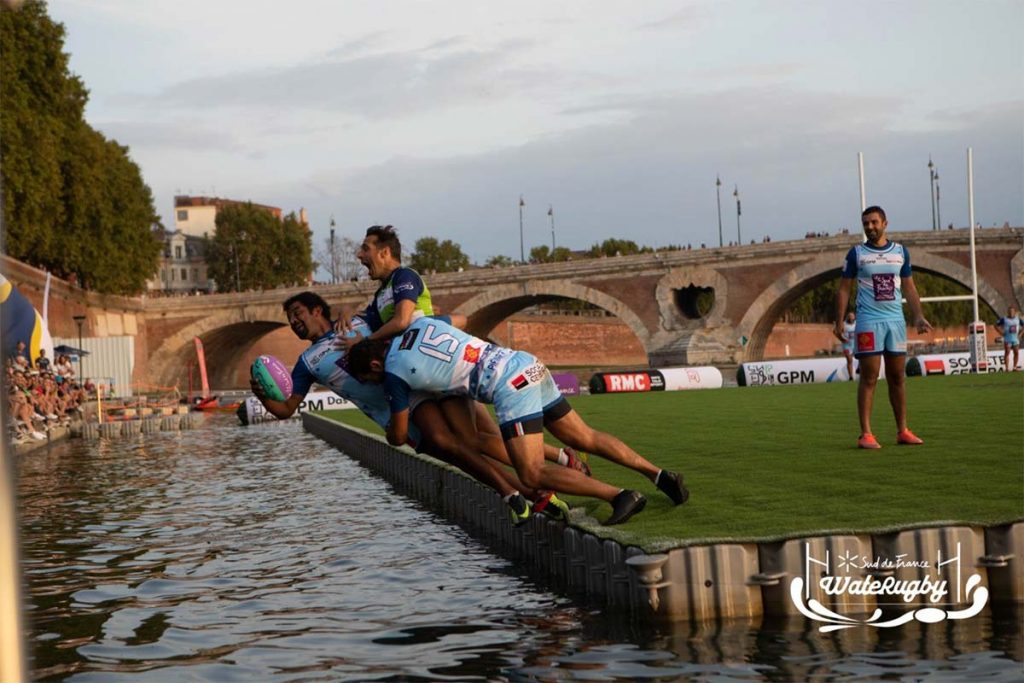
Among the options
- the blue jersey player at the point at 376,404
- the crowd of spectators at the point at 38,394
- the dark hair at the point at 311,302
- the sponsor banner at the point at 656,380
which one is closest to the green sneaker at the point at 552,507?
the blue jersey player at the point at 376,404

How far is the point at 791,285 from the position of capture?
60.0 metres

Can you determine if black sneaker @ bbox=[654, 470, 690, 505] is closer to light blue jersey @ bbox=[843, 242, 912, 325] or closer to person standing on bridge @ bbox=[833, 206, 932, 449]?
person standing on bridge @ bbox=[833, 206, 932, 449]

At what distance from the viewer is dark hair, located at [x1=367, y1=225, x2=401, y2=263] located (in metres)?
8.59

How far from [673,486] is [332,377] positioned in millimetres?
2621

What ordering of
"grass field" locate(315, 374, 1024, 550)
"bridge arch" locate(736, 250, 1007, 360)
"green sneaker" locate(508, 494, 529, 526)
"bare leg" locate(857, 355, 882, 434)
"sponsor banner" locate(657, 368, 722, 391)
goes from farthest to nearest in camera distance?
"bridge arch" locate(736, 250, 1007, 360)
"sponsor banner" locate(657, 368, 722, 391)
"bare leg" locate(857, 355, 882, 434)
"green sneaker" locate(508, 494, 529, 526)
"grass field" locate(315, 374, 1024, 550)

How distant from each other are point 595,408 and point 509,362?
58.5ft

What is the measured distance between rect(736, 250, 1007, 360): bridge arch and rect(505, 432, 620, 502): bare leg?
1976 inches

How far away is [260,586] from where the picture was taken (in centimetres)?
893

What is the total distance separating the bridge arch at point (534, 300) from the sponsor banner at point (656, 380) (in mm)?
27055

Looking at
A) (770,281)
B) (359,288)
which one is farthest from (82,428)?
(359,288)

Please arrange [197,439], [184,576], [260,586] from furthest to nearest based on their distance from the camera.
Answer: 1. [197,439]
2. [184,576]
3. [260,586]

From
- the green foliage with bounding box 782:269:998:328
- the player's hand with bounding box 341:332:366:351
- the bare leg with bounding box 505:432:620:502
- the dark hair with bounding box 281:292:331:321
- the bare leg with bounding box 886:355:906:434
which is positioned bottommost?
the bare leg with bounding box 505:432:620:502

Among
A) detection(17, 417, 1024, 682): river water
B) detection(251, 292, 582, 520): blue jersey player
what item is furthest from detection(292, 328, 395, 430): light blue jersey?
detection(17, 417, 1024, 682): river water

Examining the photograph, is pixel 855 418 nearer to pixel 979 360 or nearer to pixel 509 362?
pixel 509 362
